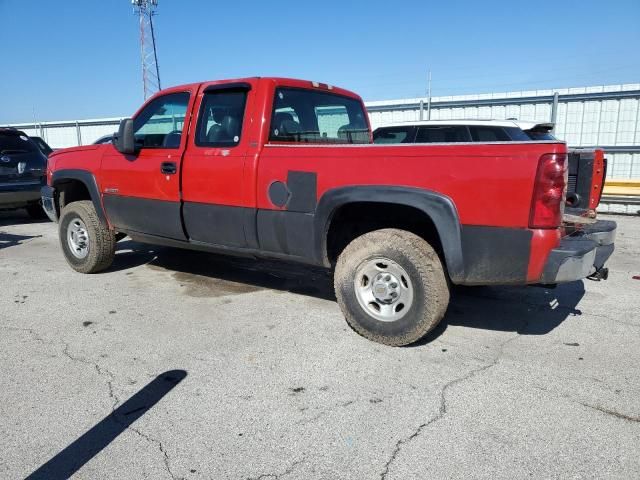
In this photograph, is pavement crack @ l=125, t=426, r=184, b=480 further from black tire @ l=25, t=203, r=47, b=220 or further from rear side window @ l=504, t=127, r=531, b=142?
black tire @ l=25, t=203, r=47, b=220

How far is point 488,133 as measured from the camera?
25.6 feet

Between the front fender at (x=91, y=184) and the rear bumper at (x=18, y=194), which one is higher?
the front fender at (x=91, y=184)

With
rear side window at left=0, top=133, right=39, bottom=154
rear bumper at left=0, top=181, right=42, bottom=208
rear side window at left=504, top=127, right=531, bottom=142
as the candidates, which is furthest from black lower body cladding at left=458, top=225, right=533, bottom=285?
rear side window at left=0, top=133, right=39, bottom=154

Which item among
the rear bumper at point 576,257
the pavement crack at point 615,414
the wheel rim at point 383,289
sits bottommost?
the pavement crack at point 615,414

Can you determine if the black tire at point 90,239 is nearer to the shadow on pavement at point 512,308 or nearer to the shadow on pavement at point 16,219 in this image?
the shadow on pavement at point 512,308

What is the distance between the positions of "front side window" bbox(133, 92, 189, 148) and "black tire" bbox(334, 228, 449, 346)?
2066mm

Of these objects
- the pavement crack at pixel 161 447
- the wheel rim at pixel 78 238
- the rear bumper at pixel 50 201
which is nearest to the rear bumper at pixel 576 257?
the pavement crack at pixel 161 447

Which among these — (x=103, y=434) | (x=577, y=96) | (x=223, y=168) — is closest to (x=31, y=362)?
(x=103, y=434)

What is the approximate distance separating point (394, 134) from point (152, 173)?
5.11 m

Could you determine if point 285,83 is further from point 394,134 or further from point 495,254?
point 394,134

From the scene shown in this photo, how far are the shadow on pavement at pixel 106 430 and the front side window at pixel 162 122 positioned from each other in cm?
232

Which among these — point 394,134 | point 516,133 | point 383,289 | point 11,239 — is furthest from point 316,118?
point 11,239

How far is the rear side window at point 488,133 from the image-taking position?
24.7 feet

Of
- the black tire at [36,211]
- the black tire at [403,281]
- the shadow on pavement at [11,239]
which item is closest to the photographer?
the black tire at [403,281]
